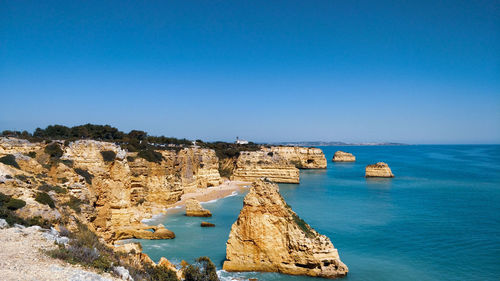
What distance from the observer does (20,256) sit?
5.93m

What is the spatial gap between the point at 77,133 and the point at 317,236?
32.2 meters

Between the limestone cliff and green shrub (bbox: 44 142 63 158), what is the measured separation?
0.27 m

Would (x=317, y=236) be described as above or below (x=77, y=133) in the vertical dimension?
below

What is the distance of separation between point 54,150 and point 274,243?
12.5 meters

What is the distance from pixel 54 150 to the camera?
54.5ft

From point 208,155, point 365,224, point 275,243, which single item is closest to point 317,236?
point 275,243

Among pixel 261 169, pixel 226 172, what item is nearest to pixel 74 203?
pixel 261 169

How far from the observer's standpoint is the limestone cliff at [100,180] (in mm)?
11070

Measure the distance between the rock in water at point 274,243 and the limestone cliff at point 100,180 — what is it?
5837mm

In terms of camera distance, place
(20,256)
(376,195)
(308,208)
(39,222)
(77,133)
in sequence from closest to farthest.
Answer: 1. (20,256)
2. (39,222)
3. (308,208)
4. (77,133)
5. (376,195)

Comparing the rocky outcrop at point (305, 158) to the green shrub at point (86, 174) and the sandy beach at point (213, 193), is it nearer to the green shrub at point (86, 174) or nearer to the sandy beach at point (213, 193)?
the sandy beach at point (213, 193)

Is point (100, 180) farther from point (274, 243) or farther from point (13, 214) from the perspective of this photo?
point (274, 243)

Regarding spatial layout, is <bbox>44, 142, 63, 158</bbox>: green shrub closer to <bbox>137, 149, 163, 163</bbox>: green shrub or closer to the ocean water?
the ocean water

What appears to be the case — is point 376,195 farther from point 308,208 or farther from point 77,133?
point 77,133
